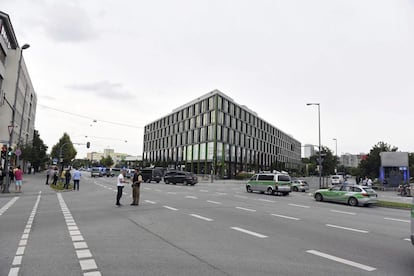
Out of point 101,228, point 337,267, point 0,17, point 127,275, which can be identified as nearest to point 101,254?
point 127,275

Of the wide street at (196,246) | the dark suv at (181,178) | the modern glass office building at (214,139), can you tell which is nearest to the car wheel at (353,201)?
the wide street at (196,246)

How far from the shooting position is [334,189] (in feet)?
72.3

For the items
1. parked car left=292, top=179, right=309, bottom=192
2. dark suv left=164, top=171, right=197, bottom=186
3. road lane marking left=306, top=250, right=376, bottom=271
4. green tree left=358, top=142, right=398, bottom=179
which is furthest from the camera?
green tree left=358, top=142, right=398, bottom=179

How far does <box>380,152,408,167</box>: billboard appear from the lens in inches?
1687

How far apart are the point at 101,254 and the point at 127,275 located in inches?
59.7

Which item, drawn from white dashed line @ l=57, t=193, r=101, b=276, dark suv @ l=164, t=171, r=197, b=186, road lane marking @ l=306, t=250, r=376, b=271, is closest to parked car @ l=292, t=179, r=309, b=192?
dark suv @ l=164, t=171, r=197, b=186

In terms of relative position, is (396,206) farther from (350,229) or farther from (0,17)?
(0,17)

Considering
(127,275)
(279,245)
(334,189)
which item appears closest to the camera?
(127,275)

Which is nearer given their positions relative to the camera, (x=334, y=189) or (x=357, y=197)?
(x=357, y=197)

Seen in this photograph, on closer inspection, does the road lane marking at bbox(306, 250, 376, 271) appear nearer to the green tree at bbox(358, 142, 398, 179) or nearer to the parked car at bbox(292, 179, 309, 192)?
the parked car at bbox(292, 179, 309, 192)

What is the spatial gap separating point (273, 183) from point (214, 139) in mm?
51076

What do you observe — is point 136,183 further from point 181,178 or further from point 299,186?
point 181,178

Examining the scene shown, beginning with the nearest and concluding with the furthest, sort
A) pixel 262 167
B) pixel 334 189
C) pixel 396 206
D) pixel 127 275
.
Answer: pixel 127 275
pixel 396 206
pixel 334 189
pixel 262 167

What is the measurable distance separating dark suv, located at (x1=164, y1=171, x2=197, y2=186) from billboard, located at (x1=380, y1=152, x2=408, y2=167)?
83.8 ft
